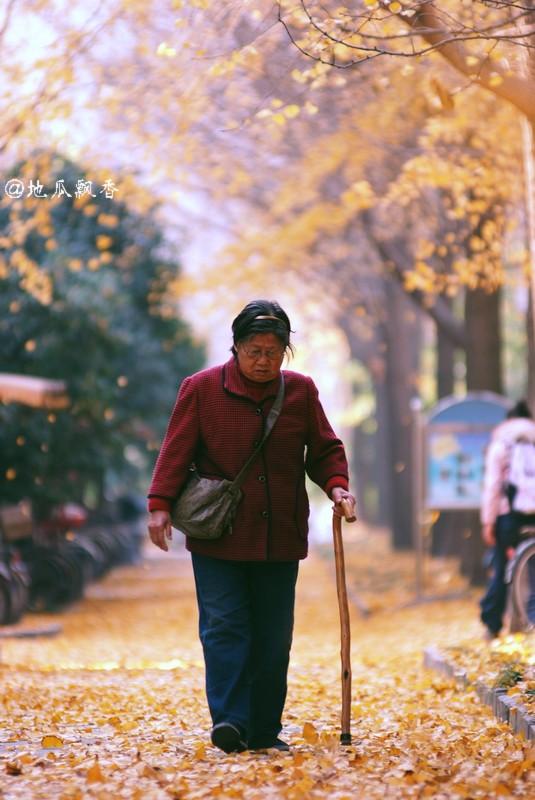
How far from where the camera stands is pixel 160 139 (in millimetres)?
17625

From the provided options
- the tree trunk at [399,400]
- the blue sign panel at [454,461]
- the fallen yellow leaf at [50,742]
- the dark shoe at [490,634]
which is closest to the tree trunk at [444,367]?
the tree trunk at [399,400]

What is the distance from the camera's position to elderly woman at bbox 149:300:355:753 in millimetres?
5660

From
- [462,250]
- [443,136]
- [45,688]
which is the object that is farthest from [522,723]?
[462,250]

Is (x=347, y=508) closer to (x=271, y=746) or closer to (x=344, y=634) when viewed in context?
(x=344, y=634)

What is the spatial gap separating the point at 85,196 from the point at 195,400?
743cm

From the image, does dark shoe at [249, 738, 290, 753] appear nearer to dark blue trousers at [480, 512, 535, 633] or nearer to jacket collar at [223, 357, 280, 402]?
jacket collar at [223, 357, 280, 402]

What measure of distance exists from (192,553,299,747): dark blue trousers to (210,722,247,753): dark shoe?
51 millimetres

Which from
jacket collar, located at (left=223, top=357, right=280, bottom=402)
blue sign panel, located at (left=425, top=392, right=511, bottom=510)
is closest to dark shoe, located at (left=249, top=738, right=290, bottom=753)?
jacket collar, located at (left=223, top=357, right=280, bottom=402)

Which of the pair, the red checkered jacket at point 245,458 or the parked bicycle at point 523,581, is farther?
the parked bicycle at point 523,581

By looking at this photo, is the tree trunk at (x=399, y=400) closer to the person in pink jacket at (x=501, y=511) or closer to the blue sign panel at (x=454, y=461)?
the blue sign panel at (x=454, y=461)

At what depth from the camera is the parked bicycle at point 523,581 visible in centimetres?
1018

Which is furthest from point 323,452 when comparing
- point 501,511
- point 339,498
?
point 501,511

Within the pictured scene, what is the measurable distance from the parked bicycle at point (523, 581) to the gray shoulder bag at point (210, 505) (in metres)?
4.99

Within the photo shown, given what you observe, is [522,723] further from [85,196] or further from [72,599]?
[72,599]
